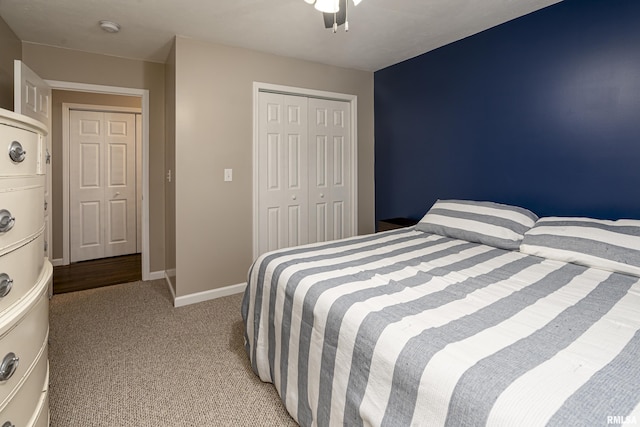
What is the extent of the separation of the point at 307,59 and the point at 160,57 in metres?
1.50

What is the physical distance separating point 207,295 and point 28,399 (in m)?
1.98

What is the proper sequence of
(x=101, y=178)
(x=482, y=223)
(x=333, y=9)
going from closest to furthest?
(x=333, y=9)
(x=482, y=223)
(x=101, y=178)

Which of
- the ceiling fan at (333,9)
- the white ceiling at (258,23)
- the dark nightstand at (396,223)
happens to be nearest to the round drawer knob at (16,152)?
the ceiling fan at (333,9)

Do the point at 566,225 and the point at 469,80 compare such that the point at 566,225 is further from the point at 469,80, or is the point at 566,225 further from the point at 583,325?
the point at 469,80

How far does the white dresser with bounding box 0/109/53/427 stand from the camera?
97 cm

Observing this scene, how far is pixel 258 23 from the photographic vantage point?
8.61 feet

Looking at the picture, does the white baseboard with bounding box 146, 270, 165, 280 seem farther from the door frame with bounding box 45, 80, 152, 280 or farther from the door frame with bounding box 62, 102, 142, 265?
the door frame with bounding box 62, 102, 142, 265

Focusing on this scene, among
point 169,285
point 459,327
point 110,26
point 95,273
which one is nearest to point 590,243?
point 459,327

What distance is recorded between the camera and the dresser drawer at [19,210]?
97cm

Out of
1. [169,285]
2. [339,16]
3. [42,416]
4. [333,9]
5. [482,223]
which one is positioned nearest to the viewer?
[42,416]

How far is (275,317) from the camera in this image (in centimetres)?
168

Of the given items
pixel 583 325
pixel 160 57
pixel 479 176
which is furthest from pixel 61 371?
pixel 479 176

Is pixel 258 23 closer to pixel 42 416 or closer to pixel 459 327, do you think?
pixel 459 327

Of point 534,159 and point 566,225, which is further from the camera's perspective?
point 534,159
